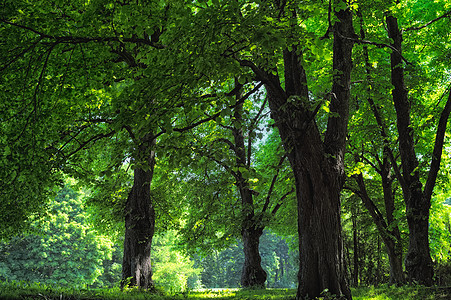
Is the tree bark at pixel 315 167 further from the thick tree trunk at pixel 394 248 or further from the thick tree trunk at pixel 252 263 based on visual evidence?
the thick tree trunk at pixel 252 263

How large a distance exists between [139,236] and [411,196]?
9.03 meters

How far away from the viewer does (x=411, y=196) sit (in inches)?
460

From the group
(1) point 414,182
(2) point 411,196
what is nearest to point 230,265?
(2) point 411,196

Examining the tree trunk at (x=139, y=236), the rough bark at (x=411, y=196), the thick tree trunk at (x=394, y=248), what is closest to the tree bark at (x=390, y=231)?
the thick tree trunk at (x=394, y=248)

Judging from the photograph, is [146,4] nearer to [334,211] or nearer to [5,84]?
[5,84]

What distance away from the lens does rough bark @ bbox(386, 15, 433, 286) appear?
10852mm

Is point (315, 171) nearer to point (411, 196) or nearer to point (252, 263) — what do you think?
point (411, 196)

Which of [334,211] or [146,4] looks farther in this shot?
[146,4]

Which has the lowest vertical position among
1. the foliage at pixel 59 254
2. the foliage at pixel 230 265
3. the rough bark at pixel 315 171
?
the foliage at pixel 230 265

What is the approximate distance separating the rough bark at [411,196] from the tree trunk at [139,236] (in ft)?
27.3

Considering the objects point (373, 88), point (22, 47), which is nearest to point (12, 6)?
point (22, 47)

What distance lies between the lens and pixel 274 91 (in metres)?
7.81

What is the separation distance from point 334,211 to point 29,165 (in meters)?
6.27

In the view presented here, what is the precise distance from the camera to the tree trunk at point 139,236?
1231 cm
